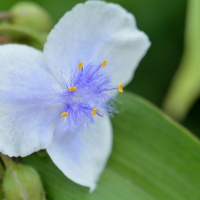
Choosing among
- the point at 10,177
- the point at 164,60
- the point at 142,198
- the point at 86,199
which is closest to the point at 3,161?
the point at 10,177

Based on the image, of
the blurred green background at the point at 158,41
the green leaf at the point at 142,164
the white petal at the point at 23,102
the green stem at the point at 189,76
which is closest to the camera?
the white petal at the point at 23,102

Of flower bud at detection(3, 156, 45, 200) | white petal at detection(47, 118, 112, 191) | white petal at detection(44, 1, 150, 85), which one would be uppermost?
white petal at detection(44, 1, 150, 85)

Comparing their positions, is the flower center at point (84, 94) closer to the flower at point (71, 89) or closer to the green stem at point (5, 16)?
the flower at point (71, 89)

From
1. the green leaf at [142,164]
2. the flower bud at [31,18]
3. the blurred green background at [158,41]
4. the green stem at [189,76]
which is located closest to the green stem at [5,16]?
the flower bud at [31,18]

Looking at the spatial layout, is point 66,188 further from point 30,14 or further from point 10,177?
point 30,14

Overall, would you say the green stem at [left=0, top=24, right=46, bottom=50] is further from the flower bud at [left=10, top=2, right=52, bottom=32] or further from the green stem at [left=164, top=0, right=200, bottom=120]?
the green stem at [left=164, top=0, right=200, bottom=120]

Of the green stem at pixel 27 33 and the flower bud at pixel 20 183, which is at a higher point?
the green stem at pixel 27 33

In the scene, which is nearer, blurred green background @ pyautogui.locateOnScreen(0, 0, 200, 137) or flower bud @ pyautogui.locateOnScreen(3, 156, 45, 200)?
flower bud @ pyautogui.locateOnScreen(3, 156, 45, 200)

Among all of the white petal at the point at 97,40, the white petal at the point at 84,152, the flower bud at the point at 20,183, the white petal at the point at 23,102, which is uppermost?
the white petal at the point at 97,40

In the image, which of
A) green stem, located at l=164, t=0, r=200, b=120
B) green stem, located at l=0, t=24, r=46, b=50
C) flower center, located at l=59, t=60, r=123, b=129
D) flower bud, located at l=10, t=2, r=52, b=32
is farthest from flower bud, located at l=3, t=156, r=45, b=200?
green stem, located at l=164, t=0, r=200, b=120
